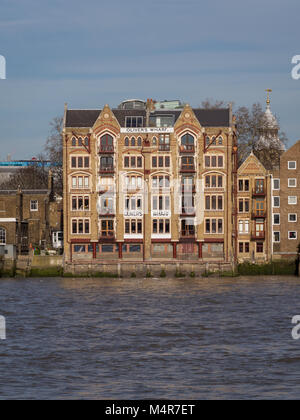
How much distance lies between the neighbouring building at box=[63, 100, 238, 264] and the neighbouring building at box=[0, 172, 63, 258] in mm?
10977

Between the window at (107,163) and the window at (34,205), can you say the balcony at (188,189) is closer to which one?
the window at (107,163)

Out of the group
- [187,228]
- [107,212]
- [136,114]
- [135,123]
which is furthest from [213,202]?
[136,114]

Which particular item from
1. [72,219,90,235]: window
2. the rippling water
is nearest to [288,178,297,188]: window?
[72,219,90,235]: window

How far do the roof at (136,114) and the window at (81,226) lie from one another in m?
10.9

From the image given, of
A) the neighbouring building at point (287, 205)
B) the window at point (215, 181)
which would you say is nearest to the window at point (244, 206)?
the neighbouring building at point (287, 205)

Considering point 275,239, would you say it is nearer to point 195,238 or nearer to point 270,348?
point 195,238

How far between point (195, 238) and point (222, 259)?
3.89 m

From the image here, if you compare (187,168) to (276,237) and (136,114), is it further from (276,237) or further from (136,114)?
(276,237)

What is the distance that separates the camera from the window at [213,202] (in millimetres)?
103812

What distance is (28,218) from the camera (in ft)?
393

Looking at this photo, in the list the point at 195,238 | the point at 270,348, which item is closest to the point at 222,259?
the point at 195,238

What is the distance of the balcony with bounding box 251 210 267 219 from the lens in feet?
365

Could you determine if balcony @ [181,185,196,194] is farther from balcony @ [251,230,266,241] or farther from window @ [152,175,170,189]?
balcony @ [251,230,266,241]
